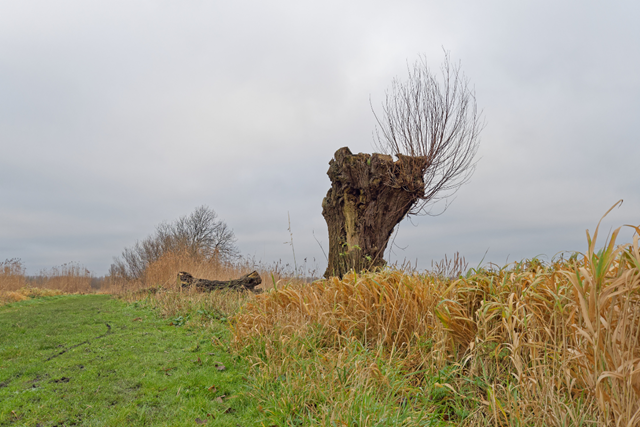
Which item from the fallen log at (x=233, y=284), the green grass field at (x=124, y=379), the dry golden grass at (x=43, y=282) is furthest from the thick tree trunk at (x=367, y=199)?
the dry golden grass at (x=43, y=282)

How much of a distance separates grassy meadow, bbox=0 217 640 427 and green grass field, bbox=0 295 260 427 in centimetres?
3

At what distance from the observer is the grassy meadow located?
2254mm

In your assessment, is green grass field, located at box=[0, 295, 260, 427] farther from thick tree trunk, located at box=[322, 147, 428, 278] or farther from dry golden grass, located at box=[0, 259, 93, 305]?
dry golden grass, located at box=[0, 259, 93, 305]

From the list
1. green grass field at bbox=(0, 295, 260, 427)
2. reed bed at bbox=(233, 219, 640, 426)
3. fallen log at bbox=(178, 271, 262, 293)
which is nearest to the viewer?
reed bed at bbox=(233, 219, 640, 426)

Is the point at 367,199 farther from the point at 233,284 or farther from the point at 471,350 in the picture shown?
the point at 471,350

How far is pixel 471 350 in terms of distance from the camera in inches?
122

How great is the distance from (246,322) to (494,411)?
3.55 meters

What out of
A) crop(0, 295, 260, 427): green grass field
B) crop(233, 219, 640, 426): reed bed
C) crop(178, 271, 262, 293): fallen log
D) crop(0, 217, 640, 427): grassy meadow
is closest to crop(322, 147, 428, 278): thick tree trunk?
crop(178, 271, 262, 293): fallen log

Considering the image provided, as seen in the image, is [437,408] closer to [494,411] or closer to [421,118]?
[494,411]

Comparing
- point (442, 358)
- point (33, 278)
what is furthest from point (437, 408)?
point (33, 278)

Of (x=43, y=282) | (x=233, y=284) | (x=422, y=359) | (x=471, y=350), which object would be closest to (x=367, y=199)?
(x=233, y=284)

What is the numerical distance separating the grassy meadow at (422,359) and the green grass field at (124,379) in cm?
3

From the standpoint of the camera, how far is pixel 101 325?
7.80 metres

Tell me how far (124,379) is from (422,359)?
348 cm
